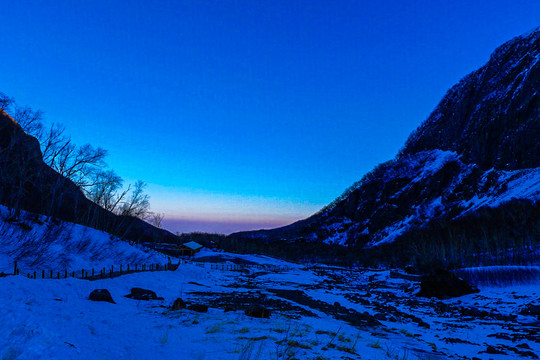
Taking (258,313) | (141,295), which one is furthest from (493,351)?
(141,295)

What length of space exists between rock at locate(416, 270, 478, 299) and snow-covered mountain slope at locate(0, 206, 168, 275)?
3959 cm

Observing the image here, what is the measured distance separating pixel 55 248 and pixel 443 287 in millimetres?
45629

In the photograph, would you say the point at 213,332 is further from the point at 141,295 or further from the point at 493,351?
the point at 141,295

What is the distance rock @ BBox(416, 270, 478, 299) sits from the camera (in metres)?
38.2

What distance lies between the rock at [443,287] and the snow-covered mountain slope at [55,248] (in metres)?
39.6

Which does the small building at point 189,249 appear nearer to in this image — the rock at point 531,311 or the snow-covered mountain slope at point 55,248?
the snow-covered mountain slope at point 55,248

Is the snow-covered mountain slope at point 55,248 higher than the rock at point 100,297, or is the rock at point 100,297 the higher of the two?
the snow-covered mountain slope at point 55,248

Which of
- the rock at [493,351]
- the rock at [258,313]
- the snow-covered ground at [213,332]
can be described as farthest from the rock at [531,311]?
the rock at [258,313]

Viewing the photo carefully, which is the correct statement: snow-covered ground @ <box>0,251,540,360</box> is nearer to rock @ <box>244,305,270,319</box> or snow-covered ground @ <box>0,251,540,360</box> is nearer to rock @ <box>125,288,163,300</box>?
rock @ <box>244,305,270,319</box>

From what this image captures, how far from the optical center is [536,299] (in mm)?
30359

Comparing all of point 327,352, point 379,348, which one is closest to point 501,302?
point 379,348

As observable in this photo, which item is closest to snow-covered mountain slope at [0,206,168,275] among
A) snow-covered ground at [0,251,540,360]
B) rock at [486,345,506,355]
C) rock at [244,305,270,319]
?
snow-covered ground at [0,251,540,360]

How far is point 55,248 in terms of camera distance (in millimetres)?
40750

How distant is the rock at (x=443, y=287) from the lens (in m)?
38.2
